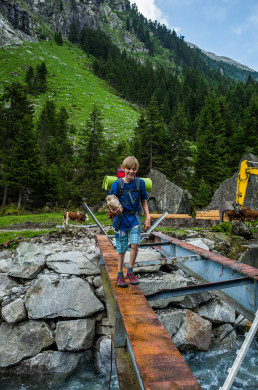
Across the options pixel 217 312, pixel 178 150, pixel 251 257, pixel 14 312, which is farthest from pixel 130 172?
pixel 178 150

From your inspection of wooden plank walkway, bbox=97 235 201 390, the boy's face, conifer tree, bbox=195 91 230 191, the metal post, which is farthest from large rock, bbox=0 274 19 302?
conifer tree, bbox=195 91 230 191

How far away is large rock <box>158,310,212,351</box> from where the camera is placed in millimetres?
4977

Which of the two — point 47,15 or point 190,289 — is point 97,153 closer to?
point 190,289

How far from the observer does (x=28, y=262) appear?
19.5 ft

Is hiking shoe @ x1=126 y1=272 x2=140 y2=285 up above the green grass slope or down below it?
below

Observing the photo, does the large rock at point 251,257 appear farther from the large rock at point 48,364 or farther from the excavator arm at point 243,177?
the excavator arm at point 243,177

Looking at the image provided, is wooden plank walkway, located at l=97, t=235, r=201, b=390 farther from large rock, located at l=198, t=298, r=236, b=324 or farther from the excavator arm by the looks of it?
the excavator arm

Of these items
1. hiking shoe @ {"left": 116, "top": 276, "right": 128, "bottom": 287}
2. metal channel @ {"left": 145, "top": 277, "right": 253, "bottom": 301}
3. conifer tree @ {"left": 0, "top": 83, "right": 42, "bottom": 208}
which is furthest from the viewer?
conifer tree @ {"left": 0, "top": 83, "right": 42, "bottom": 208}

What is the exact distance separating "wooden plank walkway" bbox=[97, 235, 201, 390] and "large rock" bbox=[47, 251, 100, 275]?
331cm

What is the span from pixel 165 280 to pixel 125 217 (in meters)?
3.17

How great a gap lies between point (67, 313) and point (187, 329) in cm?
270

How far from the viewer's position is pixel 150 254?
6574mm

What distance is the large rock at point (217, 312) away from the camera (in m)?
5.57

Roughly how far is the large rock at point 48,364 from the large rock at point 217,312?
3060 mm
